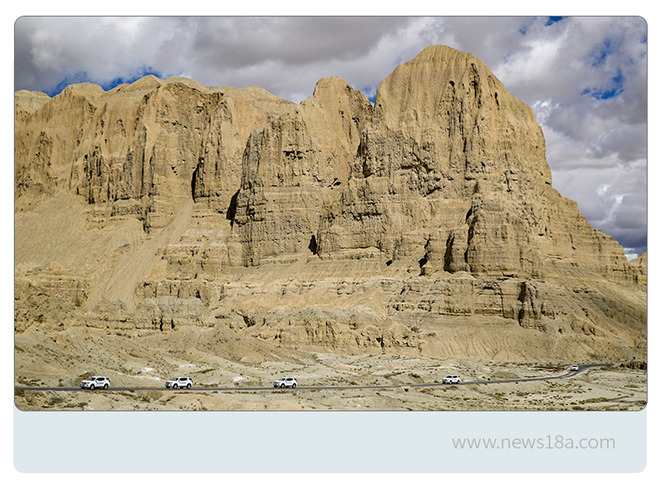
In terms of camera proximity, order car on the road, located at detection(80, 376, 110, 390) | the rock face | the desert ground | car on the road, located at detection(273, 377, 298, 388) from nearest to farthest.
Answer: the desert ground → car on the road, located at detection(80, 376, 110, 390) → car on the road, located at detection(273, 377, 298, 388) → the rock face

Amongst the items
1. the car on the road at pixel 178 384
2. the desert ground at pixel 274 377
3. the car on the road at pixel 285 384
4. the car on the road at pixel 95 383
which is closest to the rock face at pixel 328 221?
the desert ground at pixel 274 377

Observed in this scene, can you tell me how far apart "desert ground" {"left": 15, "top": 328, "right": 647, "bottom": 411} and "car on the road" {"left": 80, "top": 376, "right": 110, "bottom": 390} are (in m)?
1.30

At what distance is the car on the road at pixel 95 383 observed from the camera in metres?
53.5

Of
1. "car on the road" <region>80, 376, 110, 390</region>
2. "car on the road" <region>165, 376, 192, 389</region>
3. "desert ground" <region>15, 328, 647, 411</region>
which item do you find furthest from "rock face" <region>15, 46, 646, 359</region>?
"car on the road" <region>80, 376, 110, 390</region>

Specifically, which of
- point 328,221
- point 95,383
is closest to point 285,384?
point 95,383

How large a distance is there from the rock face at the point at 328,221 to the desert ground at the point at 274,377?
23.0 ft

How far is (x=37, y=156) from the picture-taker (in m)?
167

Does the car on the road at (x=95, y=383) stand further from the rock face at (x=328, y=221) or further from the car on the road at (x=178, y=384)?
the rock face at (x=328, y=221)

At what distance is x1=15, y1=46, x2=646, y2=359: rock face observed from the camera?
105m

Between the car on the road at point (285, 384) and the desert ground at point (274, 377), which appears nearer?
the desert ground at point (274, 377)

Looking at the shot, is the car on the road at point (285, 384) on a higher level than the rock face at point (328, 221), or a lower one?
lower

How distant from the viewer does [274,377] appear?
7169 centimetres

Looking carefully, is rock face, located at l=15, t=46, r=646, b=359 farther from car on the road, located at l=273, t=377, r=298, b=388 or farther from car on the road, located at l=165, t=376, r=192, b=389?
car on the road, located at l=273, t=377, r=298, b=388
